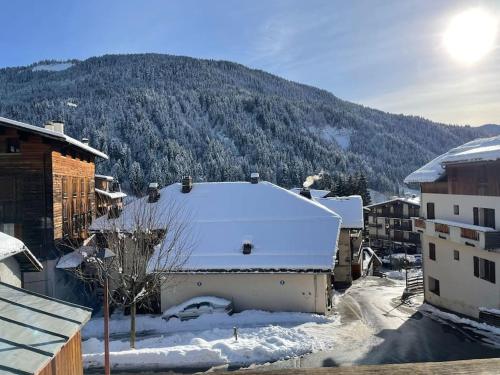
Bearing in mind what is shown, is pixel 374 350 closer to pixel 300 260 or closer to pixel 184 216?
pixel 300 260

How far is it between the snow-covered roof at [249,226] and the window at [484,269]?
7970mm

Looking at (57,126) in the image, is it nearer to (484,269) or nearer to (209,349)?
(209,349)

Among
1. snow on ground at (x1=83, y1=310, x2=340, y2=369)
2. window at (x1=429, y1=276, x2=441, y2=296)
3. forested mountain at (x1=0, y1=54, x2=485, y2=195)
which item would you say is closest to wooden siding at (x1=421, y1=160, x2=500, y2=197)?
window at (x1=429, y1=276, x2=441, y2=296)

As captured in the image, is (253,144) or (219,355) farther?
(253,144)

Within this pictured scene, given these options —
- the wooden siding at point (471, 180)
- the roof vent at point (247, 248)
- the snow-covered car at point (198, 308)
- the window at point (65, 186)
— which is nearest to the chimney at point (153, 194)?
the window at point (65, 186)

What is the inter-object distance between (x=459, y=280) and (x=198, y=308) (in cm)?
1602

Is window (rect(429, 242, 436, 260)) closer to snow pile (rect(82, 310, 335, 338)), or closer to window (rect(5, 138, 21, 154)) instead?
snow pile (rect(82, 310, 335, 338))

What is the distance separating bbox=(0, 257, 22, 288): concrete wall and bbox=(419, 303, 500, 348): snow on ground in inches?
774

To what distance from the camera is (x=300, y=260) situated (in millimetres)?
23984

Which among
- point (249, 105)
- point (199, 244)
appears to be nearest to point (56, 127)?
point (199, 244)

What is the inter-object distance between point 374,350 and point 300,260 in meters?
6.69

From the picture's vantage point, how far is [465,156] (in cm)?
2361

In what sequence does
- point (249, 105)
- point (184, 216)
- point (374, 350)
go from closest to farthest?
point (374, 350) < point (184, 216) < point (249, 105)

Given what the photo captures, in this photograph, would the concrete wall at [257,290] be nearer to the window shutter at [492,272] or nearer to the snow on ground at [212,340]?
the snow on ground at [212,340]
